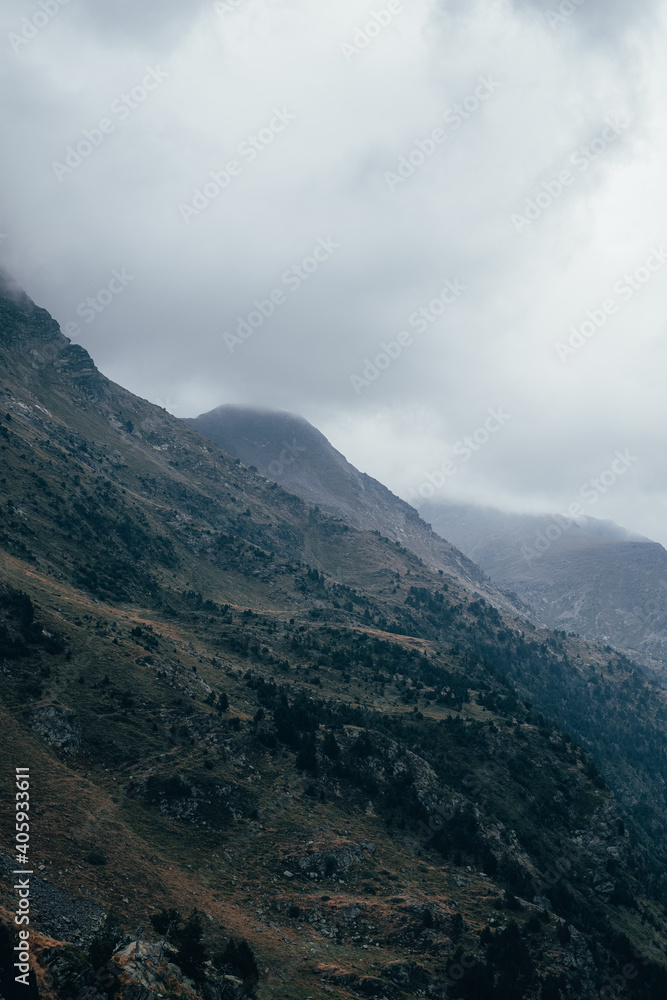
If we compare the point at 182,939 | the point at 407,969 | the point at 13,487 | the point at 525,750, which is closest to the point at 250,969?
the point at 182,939

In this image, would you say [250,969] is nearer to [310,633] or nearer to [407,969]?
[407,969]

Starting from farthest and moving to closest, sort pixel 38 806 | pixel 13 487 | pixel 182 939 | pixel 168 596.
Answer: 1. pixel 168 596
2. pixel 13 487
3. pixel 38 806
4. pixel 182 939

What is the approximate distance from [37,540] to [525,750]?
137m

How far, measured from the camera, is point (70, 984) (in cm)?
4491

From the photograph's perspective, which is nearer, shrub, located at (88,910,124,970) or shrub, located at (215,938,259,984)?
shrub, located at (88,910,124,970)

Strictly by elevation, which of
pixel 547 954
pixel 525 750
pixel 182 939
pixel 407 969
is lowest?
pixel 182 939

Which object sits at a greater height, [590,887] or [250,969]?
[590,887]

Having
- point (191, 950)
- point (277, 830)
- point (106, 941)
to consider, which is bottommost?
point (277, 830)

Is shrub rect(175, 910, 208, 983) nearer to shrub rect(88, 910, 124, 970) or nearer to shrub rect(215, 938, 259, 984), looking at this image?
shrub rect(215, 938, 259, 984)

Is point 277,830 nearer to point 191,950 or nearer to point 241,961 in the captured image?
point 241,961

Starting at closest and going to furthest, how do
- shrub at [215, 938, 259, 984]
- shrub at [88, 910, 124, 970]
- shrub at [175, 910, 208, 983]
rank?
shrub at [88, 910, 124, 970] < shrub at [175, 910, 208, 983] < shrub at [215, 938, 259, 984]

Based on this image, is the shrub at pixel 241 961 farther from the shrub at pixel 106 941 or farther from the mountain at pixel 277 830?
the shrub at pixel 106 941

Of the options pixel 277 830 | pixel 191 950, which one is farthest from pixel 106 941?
pixel 277 830

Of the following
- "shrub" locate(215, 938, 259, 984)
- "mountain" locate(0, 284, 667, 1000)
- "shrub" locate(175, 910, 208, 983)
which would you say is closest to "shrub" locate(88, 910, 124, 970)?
"mountain" locate(0, 284, 667, 1000)
